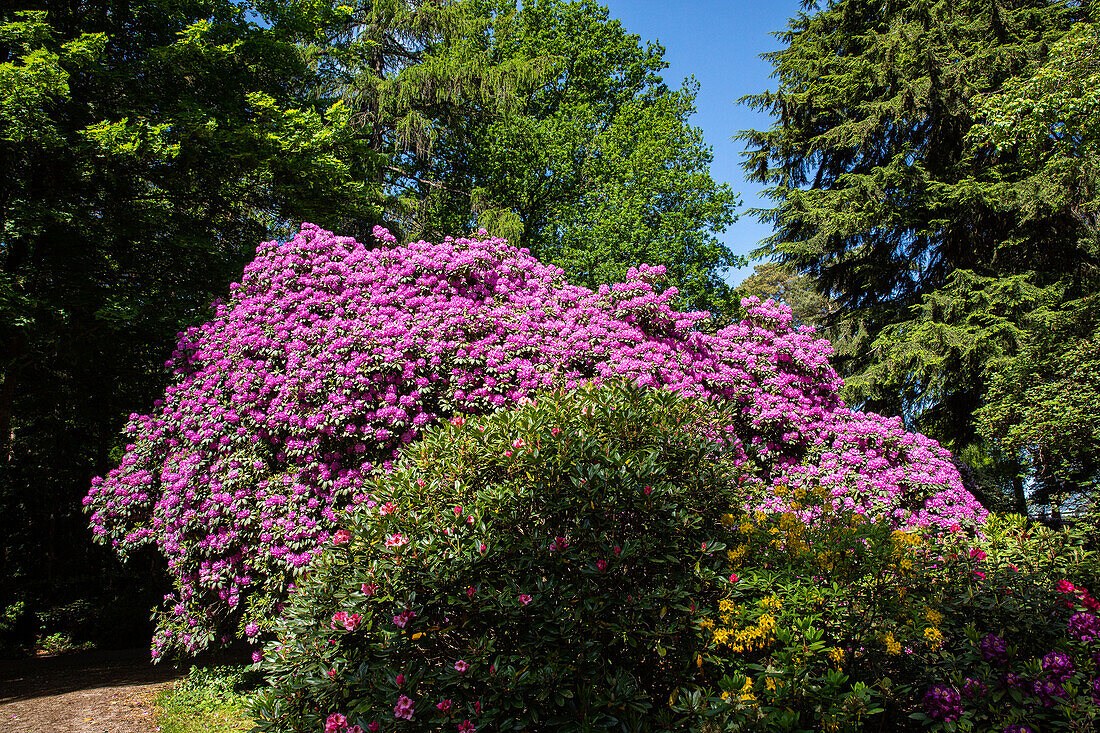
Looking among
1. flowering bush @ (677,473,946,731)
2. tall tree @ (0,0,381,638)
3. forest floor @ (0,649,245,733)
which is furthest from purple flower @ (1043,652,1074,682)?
tall tree @ (0,0,381,638)

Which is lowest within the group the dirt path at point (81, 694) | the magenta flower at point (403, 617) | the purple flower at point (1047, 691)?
the dirt path at point (81, 694)

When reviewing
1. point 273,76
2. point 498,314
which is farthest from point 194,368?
point 273,76

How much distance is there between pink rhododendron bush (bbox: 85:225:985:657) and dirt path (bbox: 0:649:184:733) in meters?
0.83

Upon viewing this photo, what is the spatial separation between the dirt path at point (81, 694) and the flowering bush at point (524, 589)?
181 inches

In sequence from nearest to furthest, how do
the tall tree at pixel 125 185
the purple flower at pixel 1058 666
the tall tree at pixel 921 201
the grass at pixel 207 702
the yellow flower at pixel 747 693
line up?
the yellow flower at pixel 747 693 → the purple flower at pixel 1058 666 → the grass at pixel 207 702 → the tall tree at pixel 125 185 → the tall tree at pixel 921 201

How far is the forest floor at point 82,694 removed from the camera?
6.13m

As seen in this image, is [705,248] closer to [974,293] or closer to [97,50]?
[974,293]

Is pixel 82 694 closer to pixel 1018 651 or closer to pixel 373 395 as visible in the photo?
pixel 373 395

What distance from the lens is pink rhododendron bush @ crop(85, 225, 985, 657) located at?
585 cm

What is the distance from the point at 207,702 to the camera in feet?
22.4

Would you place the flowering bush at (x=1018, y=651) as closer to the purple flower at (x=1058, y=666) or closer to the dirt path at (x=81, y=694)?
the purple flower at (x=1058, y=666)

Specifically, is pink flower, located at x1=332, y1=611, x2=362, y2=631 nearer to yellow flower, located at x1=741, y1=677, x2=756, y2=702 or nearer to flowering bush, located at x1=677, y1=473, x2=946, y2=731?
flowering bush, located at x1=677, y1=473, x2=946, y2=731

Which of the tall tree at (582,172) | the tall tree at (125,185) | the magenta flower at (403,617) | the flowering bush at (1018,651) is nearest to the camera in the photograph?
the flowering bush at (1018,651)

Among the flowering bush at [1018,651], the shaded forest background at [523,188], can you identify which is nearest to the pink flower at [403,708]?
the flowering bush at [1018,651]
